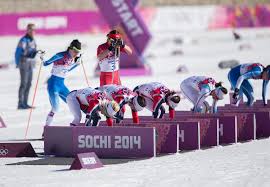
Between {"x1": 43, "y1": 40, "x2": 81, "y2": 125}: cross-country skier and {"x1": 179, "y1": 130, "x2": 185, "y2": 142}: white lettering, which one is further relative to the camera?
{"x1": 43, "y1": 40, "x2": 81, "y2": 125}: cross-country skier

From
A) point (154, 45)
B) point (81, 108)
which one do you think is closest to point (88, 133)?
point (81, 108)

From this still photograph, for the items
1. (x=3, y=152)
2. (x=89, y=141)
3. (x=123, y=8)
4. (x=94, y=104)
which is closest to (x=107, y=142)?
(x=89, y=141)

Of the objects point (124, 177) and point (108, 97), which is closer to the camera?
point (124, 177)

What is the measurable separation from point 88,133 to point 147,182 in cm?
271

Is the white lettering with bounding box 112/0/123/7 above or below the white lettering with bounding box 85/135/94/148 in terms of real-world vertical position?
above

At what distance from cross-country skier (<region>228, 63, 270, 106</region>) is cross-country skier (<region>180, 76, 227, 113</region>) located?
2.95 feet

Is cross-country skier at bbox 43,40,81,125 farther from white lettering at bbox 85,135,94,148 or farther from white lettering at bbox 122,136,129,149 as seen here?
white lettering at bbox 122,136,129,149

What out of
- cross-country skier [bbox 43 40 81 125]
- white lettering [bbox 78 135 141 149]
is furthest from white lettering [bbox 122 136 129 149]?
cross-country skier [bbox 43 40 81 125]

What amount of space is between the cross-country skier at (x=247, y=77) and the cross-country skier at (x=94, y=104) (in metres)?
3.73

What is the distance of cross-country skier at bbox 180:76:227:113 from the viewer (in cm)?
1730

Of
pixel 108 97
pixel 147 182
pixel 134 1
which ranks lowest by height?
pixel 147 182

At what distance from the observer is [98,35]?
186ft

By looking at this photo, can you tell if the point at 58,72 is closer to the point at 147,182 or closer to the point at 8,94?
the point at 147,182

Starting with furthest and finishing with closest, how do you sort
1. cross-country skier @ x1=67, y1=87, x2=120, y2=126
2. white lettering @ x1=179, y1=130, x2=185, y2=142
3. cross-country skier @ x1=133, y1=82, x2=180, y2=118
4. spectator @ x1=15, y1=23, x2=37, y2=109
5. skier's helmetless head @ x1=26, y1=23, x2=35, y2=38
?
1. spectator @ x1=15, y1=23, x2=37, y2=109
2. skier's helmetless head @ x1=26, y1=23, x2=35, y2=38
3. cross-country skier @ x1=133, y1=82, x2=180, y2=118
4. cross-country skier @ x1=67, y1=87, x2=120, y2=126
5. white lettering @ x1=179, y1=130, x2=185, y2=142
